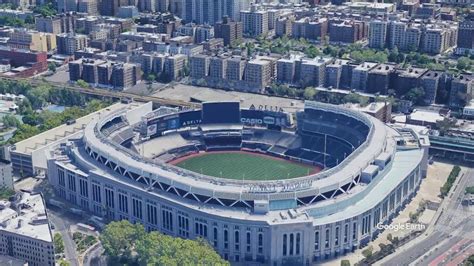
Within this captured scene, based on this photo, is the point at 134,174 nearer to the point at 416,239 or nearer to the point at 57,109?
the point at 416,239

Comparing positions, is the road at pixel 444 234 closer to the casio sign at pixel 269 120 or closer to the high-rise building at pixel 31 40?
the casio sign at pixel 269 120

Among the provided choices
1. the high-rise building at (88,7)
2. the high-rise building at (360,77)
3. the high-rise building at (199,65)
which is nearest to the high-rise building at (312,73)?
the high-rise building at (360,77)

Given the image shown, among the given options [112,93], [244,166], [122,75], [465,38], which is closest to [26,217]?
[244,166]

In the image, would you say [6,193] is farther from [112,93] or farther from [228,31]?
[228,31]

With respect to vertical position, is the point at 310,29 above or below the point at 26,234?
above

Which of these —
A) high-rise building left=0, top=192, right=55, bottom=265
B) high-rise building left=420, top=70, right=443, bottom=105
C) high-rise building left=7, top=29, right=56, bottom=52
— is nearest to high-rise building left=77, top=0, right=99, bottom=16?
high-rise building left=7, top=29, right=56, bottom=52
